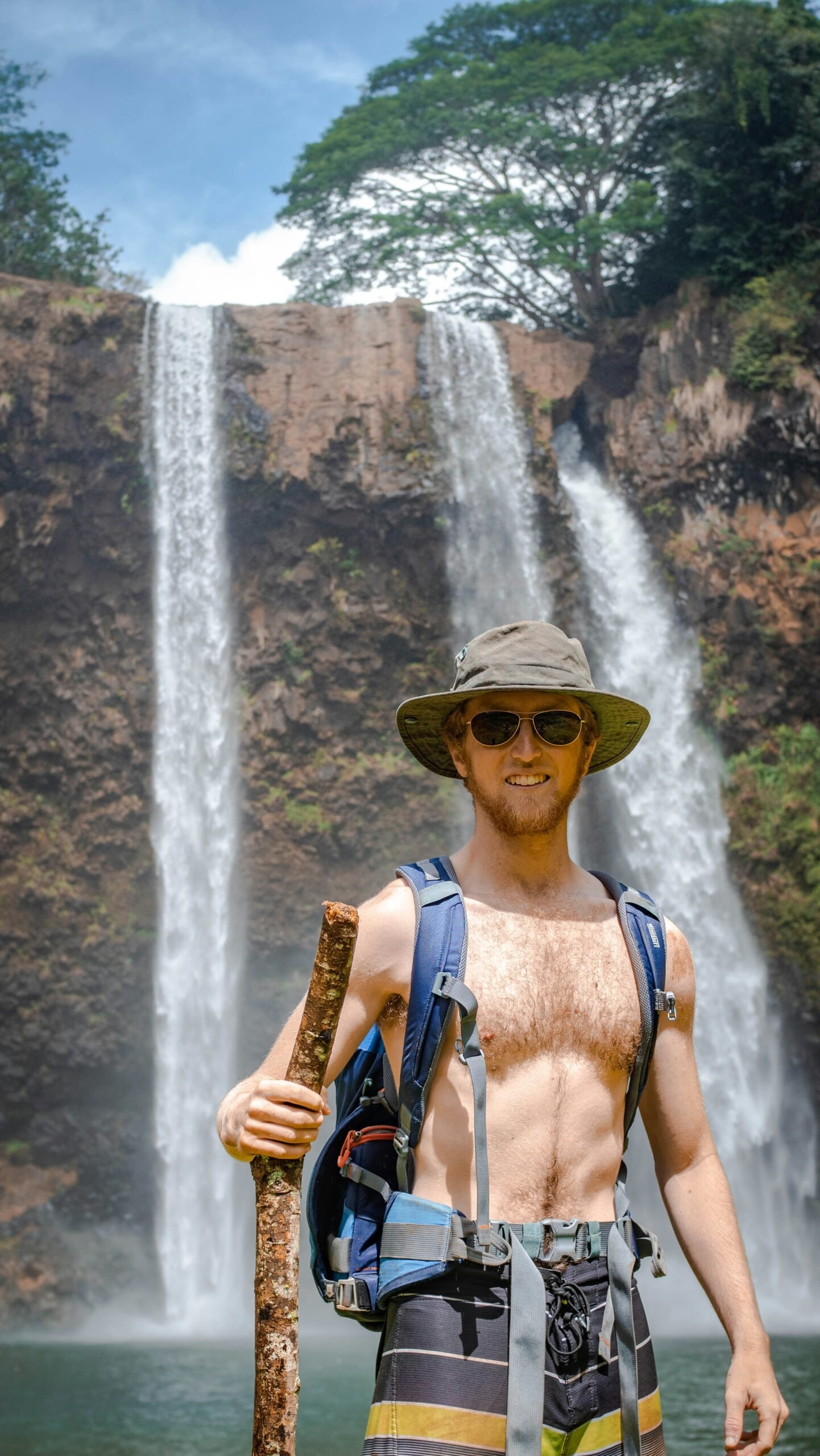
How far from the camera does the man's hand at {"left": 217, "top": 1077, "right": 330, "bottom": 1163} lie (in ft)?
6.17

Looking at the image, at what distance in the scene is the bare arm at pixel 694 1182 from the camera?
2.29 m

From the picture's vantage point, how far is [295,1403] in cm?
177

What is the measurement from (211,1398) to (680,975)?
829 centimetres

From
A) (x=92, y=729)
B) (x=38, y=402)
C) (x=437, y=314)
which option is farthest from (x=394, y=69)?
(x=92, y=729)

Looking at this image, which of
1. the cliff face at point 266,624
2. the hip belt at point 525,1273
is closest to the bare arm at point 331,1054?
the hip belt at point 525,1273

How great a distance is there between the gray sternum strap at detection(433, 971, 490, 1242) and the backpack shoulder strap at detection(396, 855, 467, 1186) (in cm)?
2

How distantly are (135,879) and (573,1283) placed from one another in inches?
561

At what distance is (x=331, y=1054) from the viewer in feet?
6.90

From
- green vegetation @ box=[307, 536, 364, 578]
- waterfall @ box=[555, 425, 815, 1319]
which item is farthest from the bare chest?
green vegetation @ box=[307, 536, 364, 578]

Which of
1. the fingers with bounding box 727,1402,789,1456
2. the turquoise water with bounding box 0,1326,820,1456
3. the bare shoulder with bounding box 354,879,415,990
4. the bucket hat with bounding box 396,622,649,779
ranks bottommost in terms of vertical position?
the turquoise water with bounding box 0,1326,820,1456

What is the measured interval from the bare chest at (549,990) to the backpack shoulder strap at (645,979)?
0.02 m

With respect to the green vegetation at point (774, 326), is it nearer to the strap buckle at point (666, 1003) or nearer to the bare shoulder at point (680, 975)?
the bare shoulder at point (680, 975)

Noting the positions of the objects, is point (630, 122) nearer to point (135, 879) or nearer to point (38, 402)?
point (38, 402)

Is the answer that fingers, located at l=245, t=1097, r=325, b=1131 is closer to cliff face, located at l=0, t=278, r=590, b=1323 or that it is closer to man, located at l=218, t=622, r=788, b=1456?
man, located at l=218, t=622, r=788, b=1456
